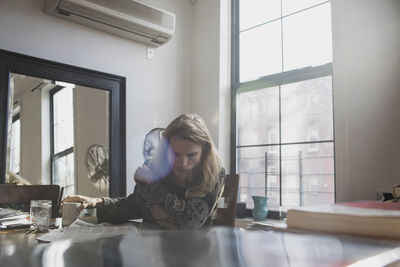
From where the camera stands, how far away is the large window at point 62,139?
2475 millimetres

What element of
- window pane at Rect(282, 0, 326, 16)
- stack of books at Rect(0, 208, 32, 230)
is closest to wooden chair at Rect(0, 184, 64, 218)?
stack of books at Rect(0, 208, 32, 230)

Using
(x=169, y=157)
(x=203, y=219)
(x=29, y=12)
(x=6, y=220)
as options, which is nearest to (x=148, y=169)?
(x=169, y=157)

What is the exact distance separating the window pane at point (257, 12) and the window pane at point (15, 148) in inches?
Answer: 83.7

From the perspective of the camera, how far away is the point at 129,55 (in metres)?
3.09

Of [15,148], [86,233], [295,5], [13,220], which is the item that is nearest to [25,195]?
[13,220]

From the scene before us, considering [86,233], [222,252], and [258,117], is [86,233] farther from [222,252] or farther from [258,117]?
[258,117]

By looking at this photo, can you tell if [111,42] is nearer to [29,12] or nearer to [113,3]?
[113,3]

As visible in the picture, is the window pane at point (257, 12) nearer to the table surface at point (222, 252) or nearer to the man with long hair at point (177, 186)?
the man with long hair at point (177, 186)

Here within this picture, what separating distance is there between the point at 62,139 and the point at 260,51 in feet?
5.93

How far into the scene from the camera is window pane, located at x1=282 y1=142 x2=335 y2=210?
2.59m

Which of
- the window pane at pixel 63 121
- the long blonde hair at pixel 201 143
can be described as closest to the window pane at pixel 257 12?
the window pane at pixel 63 121

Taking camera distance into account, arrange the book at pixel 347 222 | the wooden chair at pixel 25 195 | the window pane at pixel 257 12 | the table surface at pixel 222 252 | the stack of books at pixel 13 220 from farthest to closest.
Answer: the window pane at pixel 257 12 < the wooden chair at pixel 25 195 < the stack of books at pixel 13 220 < the book at pixel 347 222 < the table surface at pixel 222 252

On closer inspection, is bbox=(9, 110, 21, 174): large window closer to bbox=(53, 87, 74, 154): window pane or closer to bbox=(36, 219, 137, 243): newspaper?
bbox=(53, 87, 74, 154): window pane

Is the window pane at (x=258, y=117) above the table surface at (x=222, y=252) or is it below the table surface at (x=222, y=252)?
above
